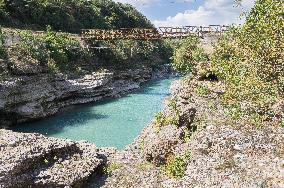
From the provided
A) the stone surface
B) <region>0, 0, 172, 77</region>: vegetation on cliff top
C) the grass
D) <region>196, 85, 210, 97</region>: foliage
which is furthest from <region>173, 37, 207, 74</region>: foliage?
the stone surface

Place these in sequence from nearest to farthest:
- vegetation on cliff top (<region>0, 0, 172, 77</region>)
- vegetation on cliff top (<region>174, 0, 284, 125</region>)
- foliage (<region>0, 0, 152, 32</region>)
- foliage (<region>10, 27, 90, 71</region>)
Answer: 1. vegetation on cliff top (<region>174, 0, 284, 125</region>)
2. foliage (<region>10, 27, 90, 71</region>)
3. vegetation on cliff top (<region>0, 0, 172, 77</region>)
4. foliage (<region>0, 0, 152, 32</region>)

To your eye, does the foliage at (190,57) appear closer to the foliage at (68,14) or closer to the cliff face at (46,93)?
the cliff face at (46,93)

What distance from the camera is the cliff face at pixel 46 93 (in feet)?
145

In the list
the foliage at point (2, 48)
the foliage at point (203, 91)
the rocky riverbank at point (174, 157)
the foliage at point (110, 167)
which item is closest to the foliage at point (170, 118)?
the rocky riverbank at point (174, 157)

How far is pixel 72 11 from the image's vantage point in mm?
91500

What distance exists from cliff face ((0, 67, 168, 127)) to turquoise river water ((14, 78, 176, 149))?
52.9 inches

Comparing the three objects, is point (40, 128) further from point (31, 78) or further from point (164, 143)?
point (164, 143)

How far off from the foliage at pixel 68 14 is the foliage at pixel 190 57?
38148mm

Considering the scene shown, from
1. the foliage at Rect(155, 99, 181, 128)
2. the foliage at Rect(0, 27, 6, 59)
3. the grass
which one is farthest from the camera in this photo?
the foliage at Rect(0, 27, 6, 59)

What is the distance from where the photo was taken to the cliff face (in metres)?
44.1

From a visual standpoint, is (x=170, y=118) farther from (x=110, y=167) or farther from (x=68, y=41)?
(x=68, y=41)

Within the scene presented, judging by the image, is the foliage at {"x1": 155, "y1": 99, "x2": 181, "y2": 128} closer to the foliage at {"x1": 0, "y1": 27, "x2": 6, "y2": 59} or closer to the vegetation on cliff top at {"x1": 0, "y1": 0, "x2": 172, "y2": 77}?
the vegetation on cliff top at {"x1": 0, "y1": 0, "x2": 172, "y2": 77}

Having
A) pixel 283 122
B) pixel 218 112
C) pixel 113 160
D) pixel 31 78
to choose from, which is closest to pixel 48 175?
pixel 113 160

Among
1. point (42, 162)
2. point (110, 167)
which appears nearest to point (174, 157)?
Answer: point (110, 167)
